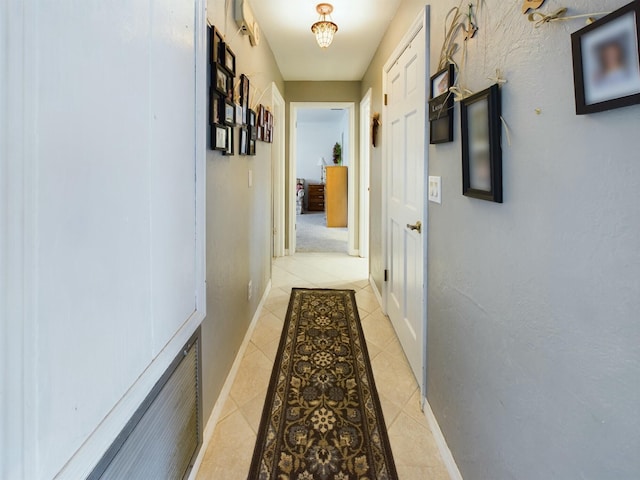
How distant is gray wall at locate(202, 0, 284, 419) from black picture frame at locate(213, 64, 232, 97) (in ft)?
0.63

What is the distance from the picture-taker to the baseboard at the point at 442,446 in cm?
141

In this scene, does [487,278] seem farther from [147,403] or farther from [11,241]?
[11,241]

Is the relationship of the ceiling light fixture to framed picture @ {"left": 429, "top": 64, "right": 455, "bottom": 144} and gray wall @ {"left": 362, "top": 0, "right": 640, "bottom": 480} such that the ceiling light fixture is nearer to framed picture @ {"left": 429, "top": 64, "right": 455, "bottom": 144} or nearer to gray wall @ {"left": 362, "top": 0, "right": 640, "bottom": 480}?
framed picture @ {"left": 429, "top": 64, "right": 455, "bottom": 144}

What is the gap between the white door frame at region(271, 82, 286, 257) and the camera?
449cm

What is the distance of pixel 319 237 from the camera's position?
664cm

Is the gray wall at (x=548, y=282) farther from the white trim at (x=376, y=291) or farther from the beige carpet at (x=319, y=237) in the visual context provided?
the beige carpet at (x=319, y=237)

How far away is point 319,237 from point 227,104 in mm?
4909

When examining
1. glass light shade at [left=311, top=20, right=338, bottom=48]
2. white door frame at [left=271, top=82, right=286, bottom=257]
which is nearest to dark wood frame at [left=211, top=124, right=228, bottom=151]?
glass light shade at [left=311, top=20, right=338, bottom=48]

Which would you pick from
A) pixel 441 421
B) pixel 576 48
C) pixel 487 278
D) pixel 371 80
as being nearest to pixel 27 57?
pixel 576 48

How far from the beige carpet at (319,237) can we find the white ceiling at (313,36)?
7.87 feet

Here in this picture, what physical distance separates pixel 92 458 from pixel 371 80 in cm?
388

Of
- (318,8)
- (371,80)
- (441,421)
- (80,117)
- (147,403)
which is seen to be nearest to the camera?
(80,117)

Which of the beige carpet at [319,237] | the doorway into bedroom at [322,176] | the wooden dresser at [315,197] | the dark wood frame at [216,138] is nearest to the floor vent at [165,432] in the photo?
the dark wood frame at [216,138]

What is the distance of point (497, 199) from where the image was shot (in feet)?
3.49
